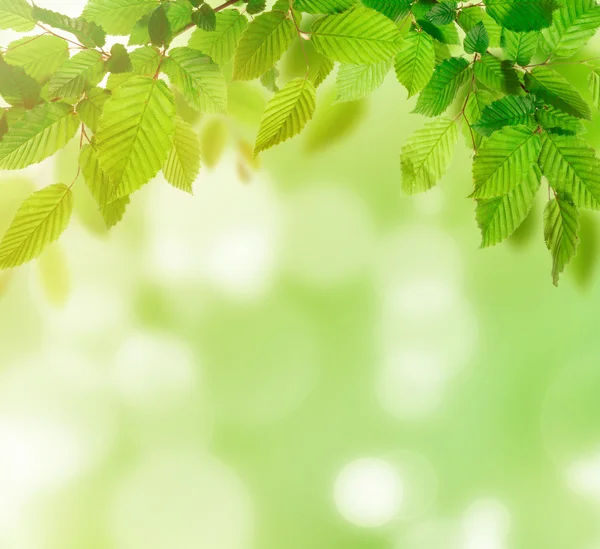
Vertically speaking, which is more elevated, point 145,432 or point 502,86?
point 502,86

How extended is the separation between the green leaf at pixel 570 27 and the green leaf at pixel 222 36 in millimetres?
233

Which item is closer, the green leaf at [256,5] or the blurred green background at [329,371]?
the green leaf at [256,5]

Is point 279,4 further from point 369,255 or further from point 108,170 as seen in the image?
point 369,255

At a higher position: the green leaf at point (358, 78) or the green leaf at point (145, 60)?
the green leaf at point (358, 78)

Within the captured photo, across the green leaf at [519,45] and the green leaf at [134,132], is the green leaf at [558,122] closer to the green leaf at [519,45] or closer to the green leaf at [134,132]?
the green leaf at [519,45]

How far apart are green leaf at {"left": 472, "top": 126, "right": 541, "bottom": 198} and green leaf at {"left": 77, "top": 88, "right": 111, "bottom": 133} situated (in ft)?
0.83

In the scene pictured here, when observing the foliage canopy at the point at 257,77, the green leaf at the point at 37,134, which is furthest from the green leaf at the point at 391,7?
the green leaf at the point at 37,134

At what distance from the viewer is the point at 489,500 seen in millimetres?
721

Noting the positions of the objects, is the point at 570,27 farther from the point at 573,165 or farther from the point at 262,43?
the point at 262,43

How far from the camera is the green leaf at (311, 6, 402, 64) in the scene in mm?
336

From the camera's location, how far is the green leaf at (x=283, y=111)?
0.35 meters

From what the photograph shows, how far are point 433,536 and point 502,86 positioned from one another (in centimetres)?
62

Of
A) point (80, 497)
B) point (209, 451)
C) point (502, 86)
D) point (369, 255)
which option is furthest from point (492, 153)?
point (80, 497)

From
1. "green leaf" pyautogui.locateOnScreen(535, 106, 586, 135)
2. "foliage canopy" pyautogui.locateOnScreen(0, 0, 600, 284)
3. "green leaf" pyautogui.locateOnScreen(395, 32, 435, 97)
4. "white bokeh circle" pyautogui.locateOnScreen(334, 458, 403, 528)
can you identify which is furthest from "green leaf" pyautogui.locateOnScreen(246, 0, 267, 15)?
"white bokeh circle" pyautogui.locateOnScreen(334, 458, 403, 528)
